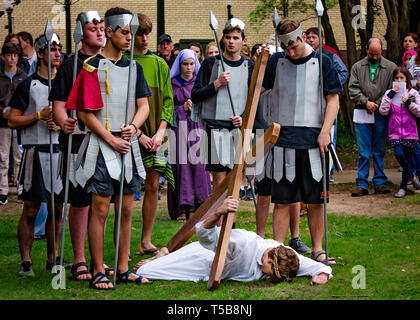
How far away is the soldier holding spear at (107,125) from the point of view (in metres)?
6.54

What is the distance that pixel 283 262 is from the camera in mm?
6613

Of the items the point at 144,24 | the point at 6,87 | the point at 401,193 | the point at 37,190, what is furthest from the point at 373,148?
the point at 37,190

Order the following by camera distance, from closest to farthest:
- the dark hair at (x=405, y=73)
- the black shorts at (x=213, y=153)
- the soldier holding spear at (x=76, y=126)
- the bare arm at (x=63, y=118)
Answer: the bare arm at (x=63, y=118) < the soldier holding spear at (x=76, y=126) < the black shorts at (x=213, y=153) < the dark hair at (x=405, y=73)

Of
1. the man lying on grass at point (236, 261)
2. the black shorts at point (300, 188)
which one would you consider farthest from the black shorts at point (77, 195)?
the black shorts at point (300, 188)

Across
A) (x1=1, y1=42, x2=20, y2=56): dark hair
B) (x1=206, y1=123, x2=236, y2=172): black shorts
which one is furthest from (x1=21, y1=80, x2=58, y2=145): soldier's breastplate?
(x1=1, y1=42, x2=20, y2=56): dark hair

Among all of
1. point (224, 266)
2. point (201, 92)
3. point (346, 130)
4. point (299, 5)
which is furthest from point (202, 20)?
point (224, 266)

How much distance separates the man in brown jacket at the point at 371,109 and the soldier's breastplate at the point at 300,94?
4882 millimetres

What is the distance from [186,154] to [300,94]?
3.97 meters

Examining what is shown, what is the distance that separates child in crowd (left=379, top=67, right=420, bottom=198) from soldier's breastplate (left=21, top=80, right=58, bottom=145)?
5.86 metres

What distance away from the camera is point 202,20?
32719 millimetres

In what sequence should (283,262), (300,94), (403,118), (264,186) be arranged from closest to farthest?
(283,262)
(300,94)
(264,186)
(403,118)

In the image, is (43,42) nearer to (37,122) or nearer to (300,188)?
(37,122)

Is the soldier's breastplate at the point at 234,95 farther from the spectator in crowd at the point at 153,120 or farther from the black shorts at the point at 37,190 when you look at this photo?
the black shorts at the point at 37,190

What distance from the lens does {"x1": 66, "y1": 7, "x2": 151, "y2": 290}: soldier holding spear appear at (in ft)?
21.4
